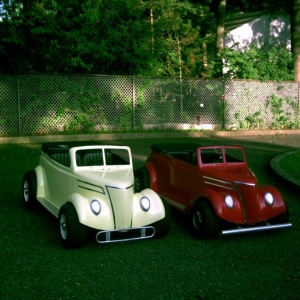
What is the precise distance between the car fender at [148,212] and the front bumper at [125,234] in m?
0.09

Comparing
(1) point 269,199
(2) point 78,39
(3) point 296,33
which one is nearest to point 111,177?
(1) point 269,199

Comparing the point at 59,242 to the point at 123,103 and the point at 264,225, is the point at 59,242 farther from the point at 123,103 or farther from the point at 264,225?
the point at 123,103

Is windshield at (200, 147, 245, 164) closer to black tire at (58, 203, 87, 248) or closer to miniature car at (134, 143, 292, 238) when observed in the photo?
miniature car at (134, 143, 292, 238)

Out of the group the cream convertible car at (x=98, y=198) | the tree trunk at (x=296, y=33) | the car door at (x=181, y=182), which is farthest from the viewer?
the tree trunk at (x=296, y=33)

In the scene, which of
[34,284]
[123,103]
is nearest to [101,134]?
[123,103]

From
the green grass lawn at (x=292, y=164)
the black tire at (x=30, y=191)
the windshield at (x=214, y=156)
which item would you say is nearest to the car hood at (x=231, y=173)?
the windshield at (x=214, y=156)

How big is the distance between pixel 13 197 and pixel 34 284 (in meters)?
3.95

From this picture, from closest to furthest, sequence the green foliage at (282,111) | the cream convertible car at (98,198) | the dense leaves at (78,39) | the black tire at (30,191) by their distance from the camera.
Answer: the cream convertible car at (98,198) → the black tire at (30,191) → the dense leaves at (78,39) → the green foliage at (282,111)

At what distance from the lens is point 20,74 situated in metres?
17.1

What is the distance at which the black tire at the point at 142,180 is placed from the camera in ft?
27.4

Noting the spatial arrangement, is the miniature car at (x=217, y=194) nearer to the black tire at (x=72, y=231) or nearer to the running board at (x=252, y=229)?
the running board at (x=252, y=229)

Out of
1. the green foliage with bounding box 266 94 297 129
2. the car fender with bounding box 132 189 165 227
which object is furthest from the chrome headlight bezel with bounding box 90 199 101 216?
the green foliage with bounding box 266 94 297 129

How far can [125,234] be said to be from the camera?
22.3 feet

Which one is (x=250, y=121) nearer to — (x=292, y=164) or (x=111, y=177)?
(x=292, y=164)
